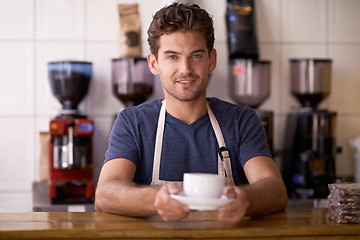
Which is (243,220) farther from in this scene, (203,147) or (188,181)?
(203,147)

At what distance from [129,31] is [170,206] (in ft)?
8.28

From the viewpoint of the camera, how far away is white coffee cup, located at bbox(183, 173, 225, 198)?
124cm

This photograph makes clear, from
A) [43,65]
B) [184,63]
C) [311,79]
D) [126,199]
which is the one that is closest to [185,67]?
[184,63]

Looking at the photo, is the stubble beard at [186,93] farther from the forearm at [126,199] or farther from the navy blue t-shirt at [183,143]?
the forearm at [126,199]

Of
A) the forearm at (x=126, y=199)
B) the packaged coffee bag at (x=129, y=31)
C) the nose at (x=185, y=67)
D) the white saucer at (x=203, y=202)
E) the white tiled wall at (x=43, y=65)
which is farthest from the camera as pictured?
the white tiled wall at (x=43, y=65)

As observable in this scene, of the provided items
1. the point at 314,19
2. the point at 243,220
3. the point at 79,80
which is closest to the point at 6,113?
the point at 79,80

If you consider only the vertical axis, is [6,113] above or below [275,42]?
below

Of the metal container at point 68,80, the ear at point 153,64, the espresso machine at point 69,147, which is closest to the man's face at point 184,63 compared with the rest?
the ear at point 153,64

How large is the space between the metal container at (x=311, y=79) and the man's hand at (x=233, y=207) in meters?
2.41

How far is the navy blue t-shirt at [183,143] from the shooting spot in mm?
1847

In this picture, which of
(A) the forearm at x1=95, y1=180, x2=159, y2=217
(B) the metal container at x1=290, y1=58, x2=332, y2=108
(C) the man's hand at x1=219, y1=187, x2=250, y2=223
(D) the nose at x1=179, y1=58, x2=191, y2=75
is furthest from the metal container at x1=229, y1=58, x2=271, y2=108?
(C) the man's hand at x1=219, y1=187, x2=250, y2=223

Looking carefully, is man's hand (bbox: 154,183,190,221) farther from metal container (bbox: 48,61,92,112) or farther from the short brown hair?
metal container (bbox: 48,61,92,112)

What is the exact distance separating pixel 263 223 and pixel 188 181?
268 mm

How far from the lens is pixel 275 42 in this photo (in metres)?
3.87
